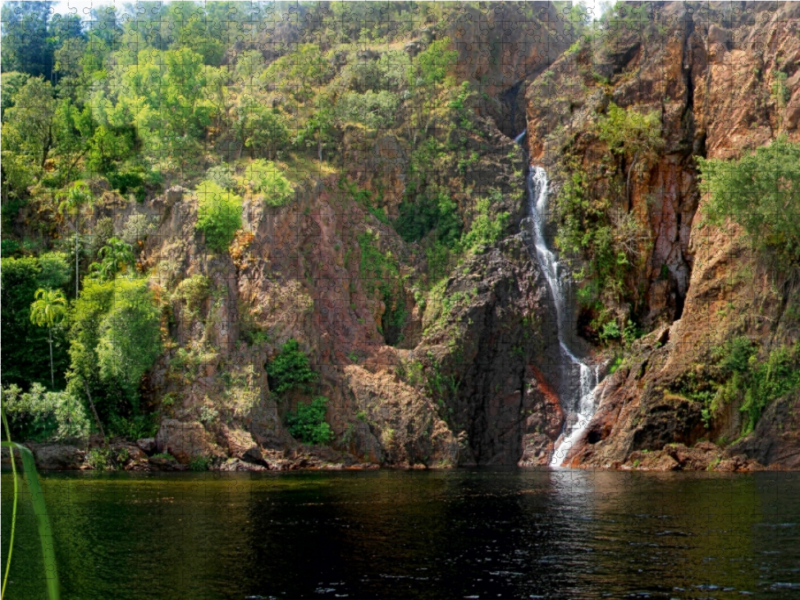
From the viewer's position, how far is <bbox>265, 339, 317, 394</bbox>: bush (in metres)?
40.0

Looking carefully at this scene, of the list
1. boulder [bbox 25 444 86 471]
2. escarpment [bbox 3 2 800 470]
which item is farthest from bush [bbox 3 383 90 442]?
escarpment [bbox 3 2 800 470]

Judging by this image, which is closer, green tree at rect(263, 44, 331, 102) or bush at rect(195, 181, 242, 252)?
bush at rect(195, 181, 242, 252)

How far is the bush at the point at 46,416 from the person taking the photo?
122 ft

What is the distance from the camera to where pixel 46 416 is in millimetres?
37438

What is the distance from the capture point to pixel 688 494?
79.5 feet

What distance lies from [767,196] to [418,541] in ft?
91.7

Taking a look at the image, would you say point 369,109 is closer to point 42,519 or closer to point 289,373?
point 289,373

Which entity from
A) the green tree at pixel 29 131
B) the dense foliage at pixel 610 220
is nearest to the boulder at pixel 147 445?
the green tree at pixel 29 131

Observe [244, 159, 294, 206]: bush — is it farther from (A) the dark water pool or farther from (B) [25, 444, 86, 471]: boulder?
(A) the dark water pool

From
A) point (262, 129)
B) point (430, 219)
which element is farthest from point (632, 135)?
point (262, 129)

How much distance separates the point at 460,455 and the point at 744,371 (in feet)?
42.2

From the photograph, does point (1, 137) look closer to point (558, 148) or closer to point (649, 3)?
point (558, 148)

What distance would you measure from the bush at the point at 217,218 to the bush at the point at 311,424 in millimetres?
8859

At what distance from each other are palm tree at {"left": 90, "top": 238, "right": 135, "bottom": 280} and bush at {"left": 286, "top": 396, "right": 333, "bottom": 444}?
11.0m
